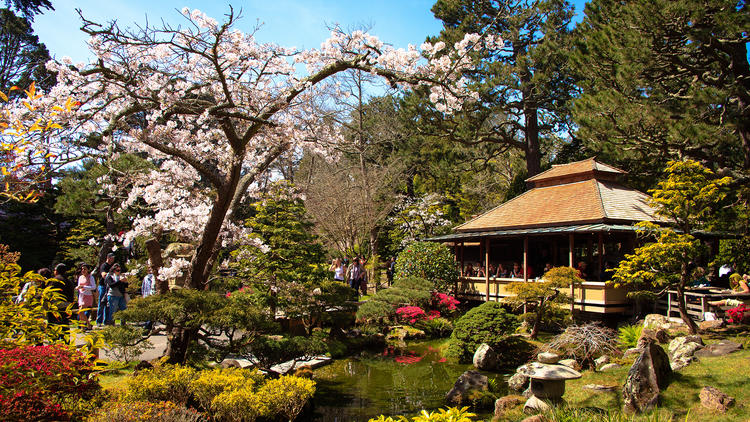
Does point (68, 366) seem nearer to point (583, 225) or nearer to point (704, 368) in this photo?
point (704, 368)

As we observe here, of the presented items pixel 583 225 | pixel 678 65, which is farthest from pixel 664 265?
pixel 678 65

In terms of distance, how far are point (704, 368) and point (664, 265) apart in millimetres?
2771

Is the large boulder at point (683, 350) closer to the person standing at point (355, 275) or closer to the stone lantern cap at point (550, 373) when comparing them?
the stone lantern cap at point (550, 373)

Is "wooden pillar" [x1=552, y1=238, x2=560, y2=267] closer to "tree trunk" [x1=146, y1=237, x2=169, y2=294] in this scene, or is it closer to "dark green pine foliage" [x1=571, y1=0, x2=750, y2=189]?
"dark green pine foliage" [x1=571, y1=0, x2=750, y2=189]

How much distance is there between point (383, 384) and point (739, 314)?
7.16 m

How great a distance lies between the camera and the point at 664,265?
9.11 meters

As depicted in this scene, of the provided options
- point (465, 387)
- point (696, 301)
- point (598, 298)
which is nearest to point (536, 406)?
point (465, 387)

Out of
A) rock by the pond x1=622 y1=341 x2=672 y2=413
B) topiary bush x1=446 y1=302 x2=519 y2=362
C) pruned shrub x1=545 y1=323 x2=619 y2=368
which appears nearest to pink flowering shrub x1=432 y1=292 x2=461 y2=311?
topiary bush x1=446 y1=302 x2=519 y2=362

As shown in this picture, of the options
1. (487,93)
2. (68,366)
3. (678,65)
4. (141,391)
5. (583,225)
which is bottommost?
(141,391)

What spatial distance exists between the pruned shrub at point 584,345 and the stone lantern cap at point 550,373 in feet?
9.52

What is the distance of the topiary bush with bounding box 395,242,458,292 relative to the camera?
1603cm

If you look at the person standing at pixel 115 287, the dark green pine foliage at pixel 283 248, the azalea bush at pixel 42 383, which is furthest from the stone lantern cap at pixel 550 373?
the person standing at pixel 115 287

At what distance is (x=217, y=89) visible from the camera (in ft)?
24.1

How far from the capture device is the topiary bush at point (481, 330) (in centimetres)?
1014
